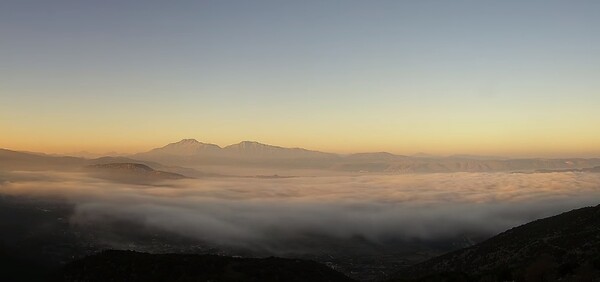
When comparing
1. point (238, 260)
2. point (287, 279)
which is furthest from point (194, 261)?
point (287, 279)

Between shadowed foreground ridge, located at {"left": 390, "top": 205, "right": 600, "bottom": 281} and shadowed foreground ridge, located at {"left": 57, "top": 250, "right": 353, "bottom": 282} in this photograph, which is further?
shadowed foreground ridge, located at {"left": 57, "top": 250, "right": 353, "bottom": 282}

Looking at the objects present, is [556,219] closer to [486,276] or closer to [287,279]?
[287,279]

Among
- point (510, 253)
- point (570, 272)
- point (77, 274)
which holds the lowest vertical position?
point (77, 274)

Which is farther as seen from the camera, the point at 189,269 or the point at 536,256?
the point at 189,269

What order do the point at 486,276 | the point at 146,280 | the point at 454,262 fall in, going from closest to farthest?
the point at 486,276 → the point at 454,262 → the point at 146,280

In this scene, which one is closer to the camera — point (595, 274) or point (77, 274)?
point (595, 274)

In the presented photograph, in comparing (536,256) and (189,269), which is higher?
(536,256)
